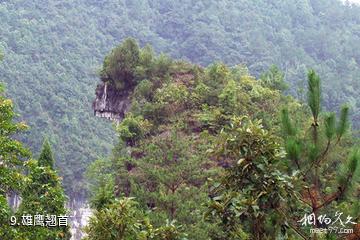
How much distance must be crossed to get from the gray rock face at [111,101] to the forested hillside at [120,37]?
1036 inches

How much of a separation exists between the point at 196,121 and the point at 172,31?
57.0 m

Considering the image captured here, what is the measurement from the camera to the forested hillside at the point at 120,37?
153ft

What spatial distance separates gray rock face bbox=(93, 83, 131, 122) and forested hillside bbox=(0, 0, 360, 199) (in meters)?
26.3

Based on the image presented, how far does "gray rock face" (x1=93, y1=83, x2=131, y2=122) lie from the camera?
1436 cm

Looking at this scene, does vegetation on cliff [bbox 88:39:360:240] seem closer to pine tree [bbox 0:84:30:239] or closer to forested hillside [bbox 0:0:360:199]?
pine tree [bbox 0:84:30:239]

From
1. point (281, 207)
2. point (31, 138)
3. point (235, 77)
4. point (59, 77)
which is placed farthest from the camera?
point (59, 77)

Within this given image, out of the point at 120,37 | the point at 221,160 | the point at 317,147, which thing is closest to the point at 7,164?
the point at 317,147

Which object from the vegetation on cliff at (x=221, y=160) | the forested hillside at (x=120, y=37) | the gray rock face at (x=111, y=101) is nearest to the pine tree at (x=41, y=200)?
the vegetation on cliff at (x=221, y=160)

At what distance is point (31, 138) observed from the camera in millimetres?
44000

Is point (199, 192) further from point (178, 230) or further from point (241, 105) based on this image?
point (241, 105)

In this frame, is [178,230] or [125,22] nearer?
[178,230]

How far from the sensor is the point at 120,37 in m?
66.2

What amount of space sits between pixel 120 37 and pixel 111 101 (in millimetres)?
52639

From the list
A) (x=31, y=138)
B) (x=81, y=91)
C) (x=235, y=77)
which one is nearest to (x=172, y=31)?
(x=81, y=91)
